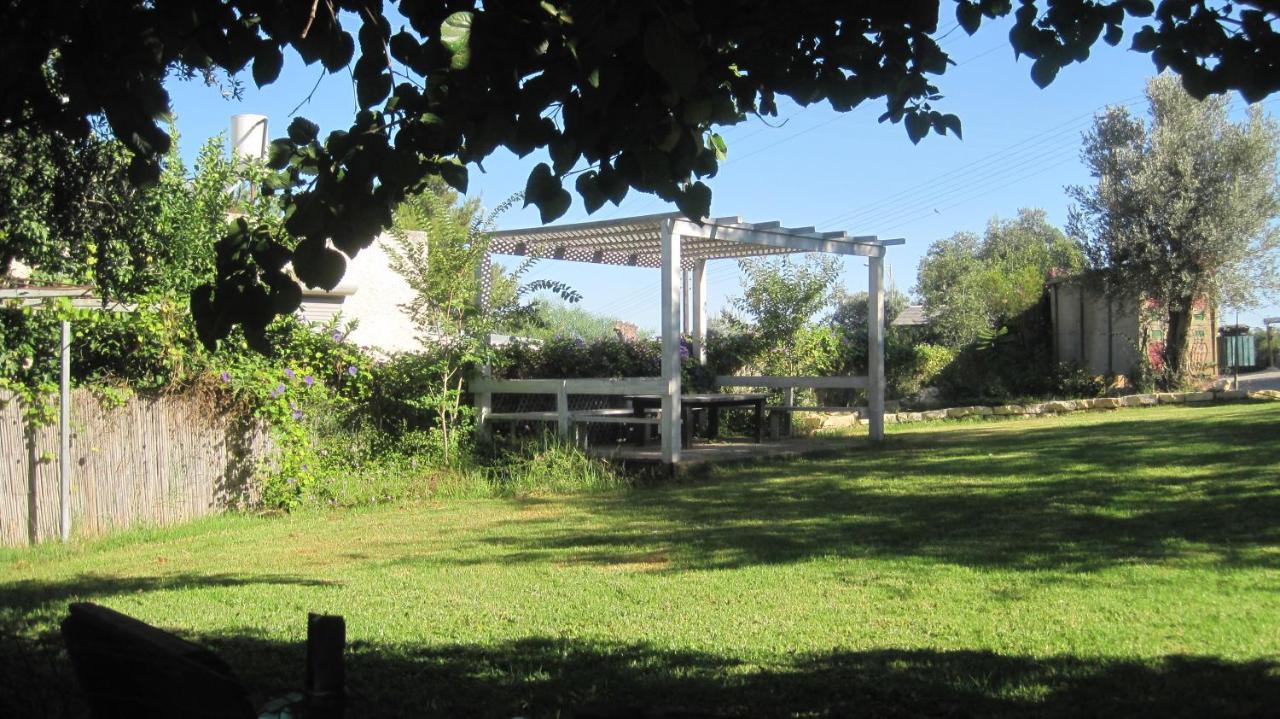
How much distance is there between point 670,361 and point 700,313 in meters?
4.12

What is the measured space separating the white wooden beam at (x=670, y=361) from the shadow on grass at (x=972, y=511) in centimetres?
70

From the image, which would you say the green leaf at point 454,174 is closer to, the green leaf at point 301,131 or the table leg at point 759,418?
the green leaf at point 301,131

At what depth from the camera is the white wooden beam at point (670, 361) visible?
12227 mm

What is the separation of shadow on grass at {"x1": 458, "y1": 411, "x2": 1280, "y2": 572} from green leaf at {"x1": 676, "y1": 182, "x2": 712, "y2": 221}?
402 cm

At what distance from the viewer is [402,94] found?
3.54 metres

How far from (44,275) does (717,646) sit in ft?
23.2

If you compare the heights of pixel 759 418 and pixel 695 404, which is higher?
pixel 695 404

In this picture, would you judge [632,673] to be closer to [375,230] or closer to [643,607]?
[643,607]

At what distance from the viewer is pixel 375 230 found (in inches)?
135

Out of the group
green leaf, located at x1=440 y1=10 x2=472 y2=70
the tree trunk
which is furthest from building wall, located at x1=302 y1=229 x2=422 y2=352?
green leaf, located at x1=440 y1=10 x2=472 y2=70

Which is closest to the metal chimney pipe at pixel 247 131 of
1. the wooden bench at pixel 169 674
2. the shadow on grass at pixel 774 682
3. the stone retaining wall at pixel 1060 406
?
the stone retaining wall at pixel 1060 406

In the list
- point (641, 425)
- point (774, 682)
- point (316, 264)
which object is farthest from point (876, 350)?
point (316, 264)

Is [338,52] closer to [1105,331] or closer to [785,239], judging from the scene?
[785,239]

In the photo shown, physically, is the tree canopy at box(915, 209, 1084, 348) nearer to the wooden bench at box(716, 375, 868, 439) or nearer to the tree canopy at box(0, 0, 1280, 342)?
the wooden bench at box(716, 375, 868, 439)
